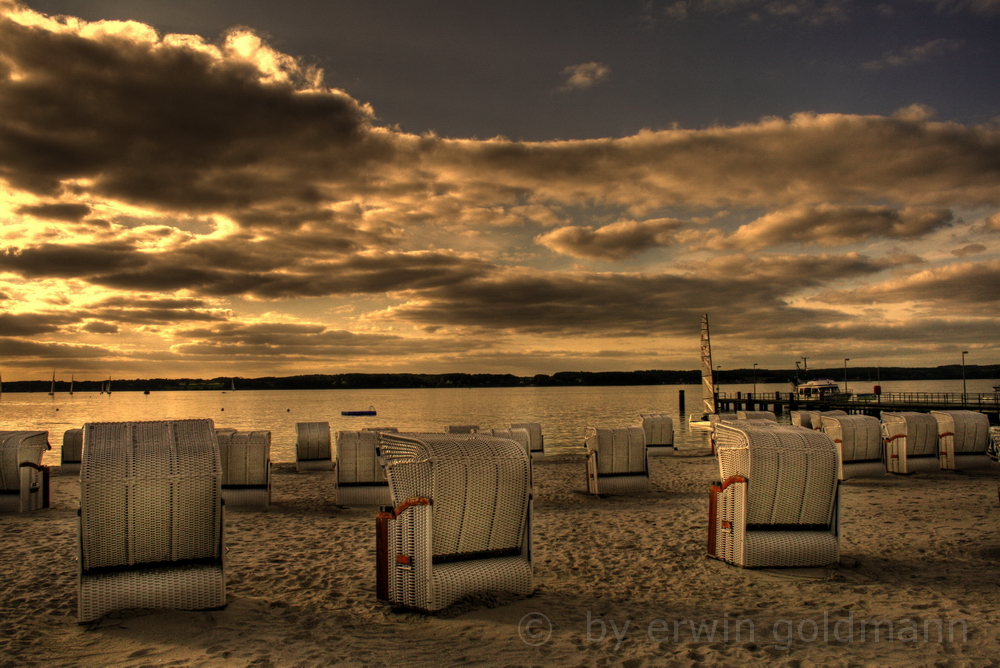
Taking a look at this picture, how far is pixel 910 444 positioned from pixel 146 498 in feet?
65.9

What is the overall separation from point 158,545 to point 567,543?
20.3 ft

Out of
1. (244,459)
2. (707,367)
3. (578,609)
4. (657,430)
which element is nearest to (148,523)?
(578,609)

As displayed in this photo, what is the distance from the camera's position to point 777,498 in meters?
8.91

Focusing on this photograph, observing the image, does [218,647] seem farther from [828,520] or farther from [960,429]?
[960,429]

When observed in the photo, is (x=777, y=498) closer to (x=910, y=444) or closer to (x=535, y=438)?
(x=910, y=444)

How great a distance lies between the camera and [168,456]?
23.2ft

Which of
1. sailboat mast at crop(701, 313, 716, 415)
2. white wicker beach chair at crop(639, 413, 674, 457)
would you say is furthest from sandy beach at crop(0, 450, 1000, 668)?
sailboat mast at crop(701, 313, 716, 415)

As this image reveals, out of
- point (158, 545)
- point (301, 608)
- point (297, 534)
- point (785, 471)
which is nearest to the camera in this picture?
point (158, 545)

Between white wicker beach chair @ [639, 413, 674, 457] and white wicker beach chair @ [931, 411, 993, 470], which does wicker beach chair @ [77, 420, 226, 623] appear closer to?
white wicker beach chair @ [639, 413, 674, 457]

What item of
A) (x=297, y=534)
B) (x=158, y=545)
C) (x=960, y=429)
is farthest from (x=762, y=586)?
(x=960, y=429)

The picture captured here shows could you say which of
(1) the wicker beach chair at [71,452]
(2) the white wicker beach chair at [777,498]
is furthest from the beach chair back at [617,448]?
(1) the wicker beach chair at [71,452]

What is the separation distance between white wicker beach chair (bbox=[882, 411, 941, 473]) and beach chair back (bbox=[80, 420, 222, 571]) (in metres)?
18.8

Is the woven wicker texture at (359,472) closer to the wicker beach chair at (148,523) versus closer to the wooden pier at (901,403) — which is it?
the wicker beach chair at (148,523)

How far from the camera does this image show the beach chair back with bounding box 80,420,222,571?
6.77 metres
